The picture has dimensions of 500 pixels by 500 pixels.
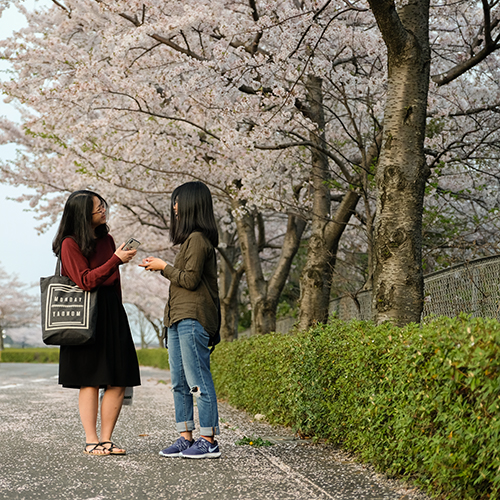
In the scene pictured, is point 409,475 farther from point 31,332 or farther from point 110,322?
point 31,332

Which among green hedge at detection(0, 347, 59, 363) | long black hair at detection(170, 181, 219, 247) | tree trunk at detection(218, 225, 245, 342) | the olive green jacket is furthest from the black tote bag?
green hedge at detection(0, 347, 59, 363)

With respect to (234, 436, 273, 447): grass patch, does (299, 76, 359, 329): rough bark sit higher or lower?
higher

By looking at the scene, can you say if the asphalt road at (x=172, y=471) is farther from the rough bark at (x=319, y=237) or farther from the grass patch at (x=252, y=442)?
the rough bark at (x=319, y=237)

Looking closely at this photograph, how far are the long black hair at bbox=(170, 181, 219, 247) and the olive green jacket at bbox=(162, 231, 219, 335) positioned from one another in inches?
2.5

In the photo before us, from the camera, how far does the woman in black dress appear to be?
4.33 meters

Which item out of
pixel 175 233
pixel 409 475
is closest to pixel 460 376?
pixel 409 475

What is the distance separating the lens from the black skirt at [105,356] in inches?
170

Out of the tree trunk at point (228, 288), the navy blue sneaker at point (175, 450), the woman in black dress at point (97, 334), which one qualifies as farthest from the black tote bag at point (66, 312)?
the tree trunk at point (228, 288)

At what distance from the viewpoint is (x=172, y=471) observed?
382 centimetres

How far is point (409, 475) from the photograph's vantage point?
3.24 metres

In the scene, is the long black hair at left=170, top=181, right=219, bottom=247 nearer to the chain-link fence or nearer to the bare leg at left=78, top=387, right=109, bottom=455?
the bare leg at left=78, top=387, right=109, bottom=455

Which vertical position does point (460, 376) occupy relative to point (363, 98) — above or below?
below

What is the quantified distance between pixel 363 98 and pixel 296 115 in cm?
107

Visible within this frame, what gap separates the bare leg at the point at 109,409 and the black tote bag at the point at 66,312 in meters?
0.47
